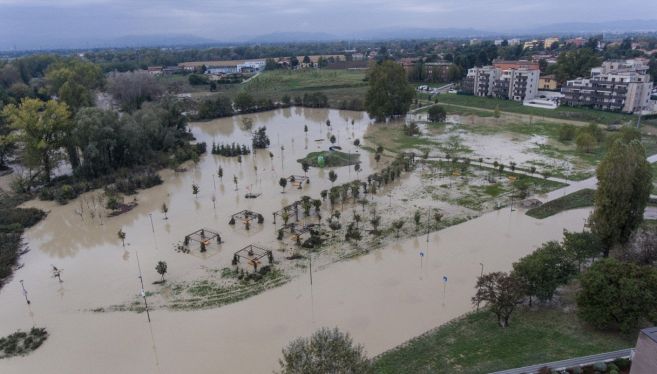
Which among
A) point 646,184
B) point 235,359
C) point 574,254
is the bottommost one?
point 235,359

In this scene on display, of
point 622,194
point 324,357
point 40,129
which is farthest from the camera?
point 40,129

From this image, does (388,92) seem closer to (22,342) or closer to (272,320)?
(272,320)

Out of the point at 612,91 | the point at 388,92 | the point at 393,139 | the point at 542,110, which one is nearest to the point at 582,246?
the point at 393,139

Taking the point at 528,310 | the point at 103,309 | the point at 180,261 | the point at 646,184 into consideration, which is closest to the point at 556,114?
the point at 646,184

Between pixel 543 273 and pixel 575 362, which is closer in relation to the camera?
pixel 575 362

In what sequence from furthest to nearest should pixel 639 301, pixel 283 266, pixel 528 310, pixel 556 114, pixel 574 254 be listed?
pixel 556 114, pixel 283 266, pixel 574 254, pixel 528 310, pixel 639 301

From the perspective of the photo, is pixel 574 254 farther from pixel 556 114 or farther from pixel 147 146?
pixel 556 114

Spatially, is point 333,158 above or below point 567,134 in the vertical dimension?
below

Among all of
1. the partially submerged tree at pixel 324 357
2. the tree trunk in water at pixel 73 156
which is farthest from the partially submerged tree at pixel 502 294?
the tree trunk in water at pixel 73 156
